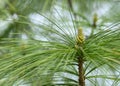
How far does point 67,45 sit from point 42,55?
2.8 inches

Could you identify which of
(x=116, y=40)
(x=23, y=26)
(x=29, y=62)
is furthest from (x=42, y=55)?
(x=23, y=26)

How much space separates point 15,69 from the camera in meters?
1.09

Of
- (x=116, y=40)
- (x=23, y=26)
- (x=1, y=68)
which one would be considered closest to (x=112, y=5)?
(x=23, y=26)

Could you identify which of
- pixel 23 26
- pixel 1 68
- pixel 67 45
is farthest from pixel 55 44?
pixel 23 26

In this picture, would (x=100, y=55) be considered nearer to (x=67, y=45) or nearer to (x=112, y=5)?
(x=67, y=45)

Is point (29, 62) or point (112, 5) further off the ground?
point (112, 5)

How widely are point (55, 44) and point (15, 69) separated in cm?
11

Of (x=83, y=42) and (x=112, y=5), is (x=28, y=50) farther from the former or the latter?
(x=112, y=5)

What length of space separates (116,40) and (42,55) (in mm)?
183

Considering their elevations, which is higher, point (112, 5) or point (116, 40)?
point (112, 5)

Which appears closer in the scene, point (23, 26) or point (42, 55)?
point (42, 55)

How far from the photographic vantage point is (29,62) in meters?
1.08

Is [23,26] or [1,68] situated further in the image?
[23,26]

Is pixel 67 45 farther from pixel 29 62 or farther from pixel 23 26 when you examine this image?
pixel 23 26
